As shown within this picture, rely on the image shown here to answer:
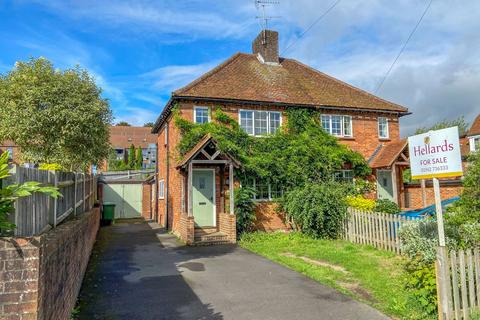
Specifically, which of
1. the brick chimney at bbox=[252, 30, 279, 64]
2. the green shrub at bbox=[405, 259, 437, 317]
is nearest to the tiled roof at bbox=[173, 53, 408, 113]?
the brick chimney at bbox=[252, 30, 279, 64]

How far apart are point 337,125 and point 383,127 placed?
307 cm

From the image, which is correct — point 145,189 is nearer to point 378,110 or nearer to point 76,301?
point 378,110

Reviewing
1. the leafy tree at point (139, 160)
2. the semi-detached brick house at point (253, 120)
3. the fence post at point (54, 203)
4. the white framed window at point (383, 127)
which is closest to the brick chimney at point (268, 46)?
the semi-detached brick house at point (253, 120)

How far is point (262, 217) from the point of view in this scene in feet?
51.0

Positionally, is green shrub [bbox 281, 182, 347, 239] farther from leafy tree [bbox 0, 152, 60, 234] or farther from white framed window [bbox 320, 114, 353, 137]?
leafy tree [bbox 0, 152, 60, 234]

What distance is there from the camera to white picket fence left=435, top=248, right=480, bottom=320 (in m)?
5.18

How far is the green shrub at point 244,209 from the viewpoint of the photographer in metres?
14.4

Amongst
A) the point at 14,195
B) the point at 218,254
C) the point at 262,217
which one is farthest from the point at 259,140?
the point at 14,195

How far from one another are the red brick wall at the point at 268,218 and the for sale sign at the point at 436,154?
9.84m

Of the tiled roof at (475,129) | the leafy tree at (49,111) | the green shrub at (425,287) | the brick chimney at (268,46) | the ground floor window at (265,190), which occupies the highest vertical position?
the brick chimney at (268,46)

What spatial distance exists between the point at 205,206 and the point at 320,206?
488cm

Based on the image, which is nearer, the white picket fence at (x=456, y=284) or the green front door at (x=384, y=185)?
the white picket fence at (x=456, y=284)

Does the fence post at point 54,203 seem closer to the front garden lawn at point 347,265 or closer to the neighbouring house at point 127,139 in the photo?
the front garden lawn at point 347,265

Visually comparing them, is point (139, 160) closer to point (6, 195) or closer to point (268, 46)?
point (268, 46)
